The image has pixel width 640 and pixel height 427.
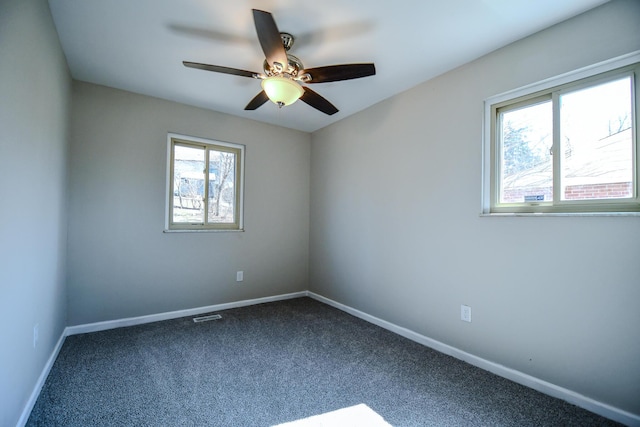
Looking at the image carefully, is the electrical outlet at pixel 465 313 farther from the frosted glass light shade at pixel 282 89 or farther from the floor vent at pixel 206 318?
the floor vent at pixel 206 318

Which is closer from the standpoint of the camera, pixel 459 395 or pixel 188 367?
pixel 459 395

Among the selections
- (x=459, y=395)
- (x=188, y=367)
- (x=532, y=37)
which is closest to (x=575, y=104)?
(x=532, y=37)

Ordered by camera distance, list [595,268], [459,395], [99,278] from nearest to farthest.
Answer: [595,268]
[459,395]
[99,278]

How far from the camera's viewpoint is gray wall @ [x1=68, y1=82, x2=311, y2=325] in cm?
285

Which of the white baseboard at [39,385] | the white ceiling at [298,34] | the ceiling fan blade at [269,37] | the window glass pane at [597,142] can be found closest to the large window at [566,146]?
the window glass pane at [597,142]

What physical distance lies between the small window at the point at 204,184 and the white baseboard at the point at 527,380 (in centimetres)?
228

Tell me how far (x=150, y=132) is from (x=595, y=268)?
13.0 feet

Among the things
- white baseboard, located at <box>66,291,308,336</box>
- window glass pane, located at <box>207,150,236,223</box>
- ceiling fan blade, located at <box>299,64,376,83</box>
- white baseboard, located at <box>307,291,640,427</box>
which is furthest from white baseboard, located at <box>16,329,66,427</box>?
white baseboard, located at <box>307,291,640,427</box>

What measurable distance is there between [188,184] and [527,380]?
363 cm

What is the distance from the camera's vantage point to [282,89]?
6.54 ft

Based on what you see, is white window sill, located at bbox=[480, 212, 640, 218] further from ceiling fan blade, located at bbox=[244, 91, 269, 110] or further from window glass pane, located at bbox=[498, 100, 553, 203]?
ceiling fan blade, located at bbox=[244, 91, 269, 110]

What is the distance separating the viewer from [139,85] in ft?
9.59

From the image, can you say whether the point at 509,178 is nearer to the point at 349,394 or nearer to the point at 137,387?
the point at 349,394

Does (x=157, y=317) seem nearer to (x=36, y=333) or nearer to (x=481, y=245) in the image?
(x=36, y=333)
